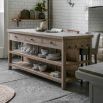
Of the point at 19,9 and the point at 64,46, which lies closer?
the point at 64,46

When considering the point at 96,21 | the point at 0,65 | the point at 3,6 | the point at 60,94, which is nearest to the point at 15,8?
the point at 3,6

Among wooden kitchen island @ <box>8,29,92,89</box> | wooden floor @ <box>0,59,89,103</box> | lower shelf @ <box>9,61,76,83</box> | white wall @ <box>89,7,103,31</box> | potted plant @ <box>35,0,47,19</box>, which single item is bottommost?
wooden floor @ <box>0,59,89,103</box>

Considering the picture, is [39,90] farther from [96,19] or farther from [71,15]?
[71,15]

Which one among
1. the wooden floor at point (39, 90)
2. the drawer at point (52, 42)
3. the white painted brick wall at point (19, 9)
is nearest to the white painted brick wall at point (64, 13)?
the white painted brick wall at point (19, 9)

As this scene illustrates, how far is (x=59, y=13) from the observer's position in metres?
6.46

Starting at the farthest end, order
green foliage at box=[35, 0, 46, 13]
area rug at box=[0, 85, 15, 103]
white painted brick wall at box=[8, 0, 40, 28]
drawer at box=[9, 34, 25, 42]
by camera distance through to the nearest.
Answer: green foliage at box=[35, 0, 46, 13], white painted brick wall at box=[8, 0, 40, 28], drawer at box=[9, 34, 25, 42], area rug at box=[0, 85, 15, 103]

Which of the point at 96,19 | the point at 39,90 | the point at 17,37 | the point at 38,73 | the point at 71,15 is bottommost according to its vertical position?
the point at 39,90

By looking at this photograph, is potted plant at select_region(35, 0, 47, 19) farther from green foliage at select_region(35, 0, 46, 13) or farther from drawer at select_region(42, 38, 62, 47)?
drawer at select_region(42, 38, 62, 47)

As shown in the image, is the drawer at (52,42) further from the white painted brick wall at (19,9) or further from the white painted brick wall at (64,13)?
the white painted brick wall at (19,9)

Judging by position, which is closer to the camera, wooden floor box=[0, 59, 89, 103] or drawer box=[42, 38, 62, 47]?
wooden floor box=[0, 59, 89, 103]

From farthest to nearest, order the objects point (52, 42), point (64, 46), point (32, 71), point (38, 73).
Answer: point (32, 71), point (38, 73), point (52, 42), point (64, 46)

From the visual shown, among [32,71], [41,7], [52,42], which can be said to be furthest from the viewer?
[41,7]

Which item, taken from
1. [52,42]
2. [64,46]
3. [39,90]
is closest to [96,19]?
[52,42]

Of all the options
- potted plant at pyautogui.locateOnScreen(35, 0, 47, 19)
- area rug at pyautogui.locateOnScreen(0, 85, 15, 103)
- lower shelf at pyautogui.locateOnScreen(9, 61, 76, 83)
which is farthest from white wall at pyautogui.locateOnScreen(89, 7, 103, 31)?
area rug at pyautogui.locateOnScreen(0, 85, 15, 103)
